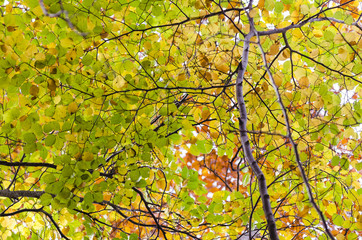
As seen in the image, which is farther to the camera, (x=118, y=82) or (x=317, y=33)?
(x=317, y=33)

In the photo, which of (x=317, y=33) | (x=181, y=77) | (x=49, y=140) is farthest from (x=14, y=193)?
(x=317, y=33)

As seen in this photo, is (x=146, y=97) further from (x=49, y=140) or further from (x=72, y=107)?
(x=49, y=140)

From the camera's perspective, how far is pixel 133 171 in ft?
7.71

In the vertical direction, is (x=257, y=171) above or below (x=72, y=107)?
below

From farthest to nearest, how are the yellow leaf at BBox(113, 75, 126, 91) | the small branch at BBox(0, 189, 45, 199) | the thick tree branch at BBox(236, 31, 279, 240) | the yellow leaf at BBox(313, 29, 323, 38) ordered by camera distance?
the yellow leaf at BBox(313, 29, 323, 38), the small branch at BBox(0, 189, 45, 199), the yellow leaf at BBox(113, 75, 126, 91), the thick tree branch at BBox(236, 31, 279, 240)

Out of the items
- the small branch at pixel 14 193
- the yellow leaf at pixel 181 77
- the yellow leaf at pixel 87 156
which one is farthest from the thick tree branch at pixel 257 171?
the small branch at pixel 14 193

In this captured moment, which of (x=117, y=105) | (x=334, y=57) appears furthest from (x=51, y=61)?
(x=334, y=57)

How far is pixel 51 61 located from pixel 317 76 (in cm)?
203

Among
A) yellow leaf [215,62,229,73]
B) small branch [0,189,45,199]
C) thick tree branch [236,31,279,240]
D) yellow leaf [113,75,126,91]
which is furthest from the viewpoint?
yellow leaf [215,62,229,73]

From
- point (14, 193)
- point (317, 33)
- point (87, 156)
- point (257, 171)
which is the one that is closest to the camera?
point (257, 171)

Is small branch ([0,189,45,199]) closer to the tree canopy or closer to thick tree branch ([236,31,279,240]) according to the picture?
the tree canopy

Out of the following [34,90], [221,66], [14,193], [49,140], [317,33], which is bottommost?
[14,193]

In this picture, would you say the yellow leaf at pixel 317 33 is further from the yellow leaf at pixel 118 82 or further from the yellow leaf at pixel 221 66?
the yellow leaf at pixel 118 82

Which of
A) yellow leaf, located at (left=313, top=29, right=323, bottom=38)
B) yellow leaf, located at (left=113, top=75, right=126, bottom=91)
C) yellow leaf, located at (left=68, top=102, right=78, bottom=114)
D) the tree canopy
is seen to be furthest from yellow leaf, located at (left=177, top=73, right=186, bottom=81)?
yellow leaf, located at (left=313, top=29, right=323, bottom=38)
